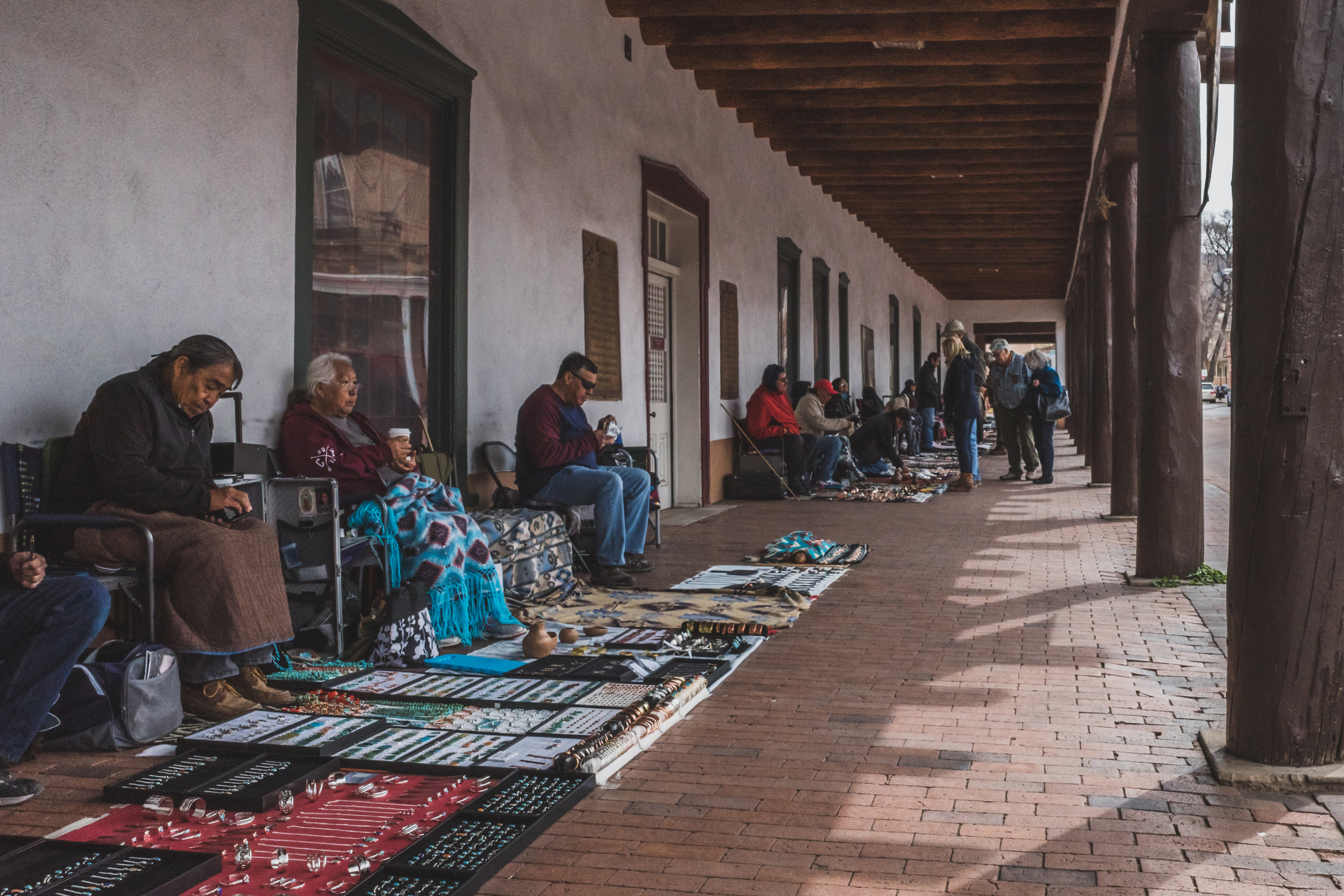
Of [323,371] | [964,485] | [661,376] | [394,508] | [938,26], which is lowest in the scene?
[964,485]

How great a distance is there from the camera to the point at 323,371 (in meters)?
5.16

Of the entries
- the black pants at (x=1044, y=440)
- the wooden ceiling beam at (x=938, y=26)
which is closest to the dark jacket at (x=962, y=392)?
the black pants at (x=1044, y=440)

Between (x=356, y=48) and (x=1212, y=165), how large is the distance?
149 inches

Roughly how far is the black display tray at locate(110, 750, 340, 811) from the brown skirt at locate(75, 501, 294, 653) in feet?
1.57

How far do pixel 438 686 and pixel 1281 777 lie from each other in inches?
109

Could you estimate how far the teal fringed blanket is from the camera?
5.09m

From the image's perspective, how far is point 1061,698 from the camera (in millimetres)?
4121

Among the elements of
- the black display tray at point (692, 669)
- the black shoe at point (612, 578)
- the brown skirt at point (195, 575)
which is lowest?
the black display tray at point (692, 669)

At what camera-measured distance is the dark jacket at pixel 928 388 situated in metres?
17.6

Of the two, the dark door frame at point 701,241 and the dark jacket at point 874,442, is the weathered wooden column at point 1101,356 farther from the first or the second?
the dark door frame at point 701,241

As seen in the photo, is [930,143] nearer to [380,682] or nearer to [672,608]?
[672,608]

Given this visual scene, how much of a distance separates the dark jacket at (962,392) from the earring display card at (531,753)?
9.58 metres

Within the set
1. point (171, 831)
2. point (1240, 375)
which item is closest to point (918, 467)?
point (1240, 375)

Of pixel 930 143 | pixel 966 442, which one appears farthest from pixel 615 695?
pixel 930 143
